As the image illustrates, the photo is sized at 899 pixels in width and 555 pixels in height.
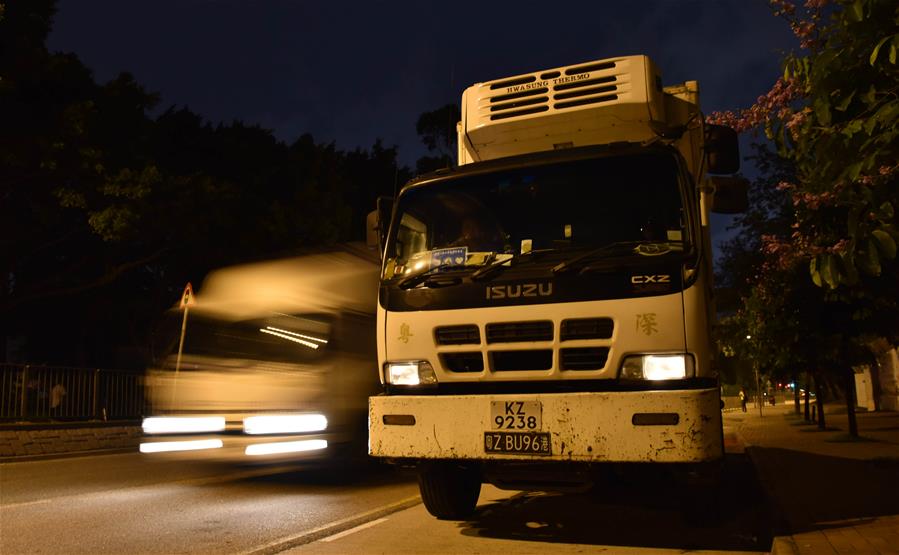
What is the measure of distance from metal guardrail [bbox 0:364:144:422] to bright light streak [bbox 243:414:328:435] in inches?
359

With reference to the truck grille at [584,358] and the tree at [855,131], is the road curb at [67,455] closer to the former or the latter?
the truck grille at [584,358]

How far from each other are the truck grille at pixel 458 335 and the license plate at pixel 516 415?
0.48m

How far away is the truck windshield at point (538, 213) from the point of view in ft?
18.5

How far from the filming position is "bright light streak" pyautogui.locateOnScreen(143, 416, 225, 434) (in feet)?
28.6

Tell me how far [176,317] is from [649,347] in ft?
24.4

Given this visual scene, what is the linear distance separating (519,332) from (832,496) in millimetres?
4767

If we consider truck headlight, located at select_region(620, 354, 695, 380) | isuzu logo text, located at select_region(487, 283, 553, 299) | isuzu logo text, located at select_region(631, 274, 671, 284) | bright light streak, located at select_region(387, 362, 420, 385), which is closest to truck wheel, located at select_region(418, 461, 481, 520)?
bright light streak, located at select_region(387, 362, 420, 385)

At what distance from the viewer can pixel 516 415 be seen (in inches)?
212

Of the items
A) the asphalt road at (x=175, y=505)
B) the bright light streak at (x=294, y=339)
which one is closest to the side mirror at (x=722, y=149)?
the asphalt road at (x=175, y=505)

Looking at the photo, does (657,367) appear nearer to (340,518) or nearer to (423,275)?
(423,275)

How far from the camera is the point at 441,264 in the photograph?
5.93m

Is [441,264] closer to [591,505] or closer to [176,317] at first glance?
[591,505]

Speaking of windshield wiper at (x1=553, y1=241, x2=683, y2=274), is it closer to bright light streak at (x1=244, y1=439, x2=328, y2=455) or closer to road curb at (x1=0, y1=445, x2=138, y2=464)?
bright light streak at (x1=244, y1=439, x2=328, y2=455)

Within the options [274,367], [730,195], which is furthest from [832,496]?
[274,367]
